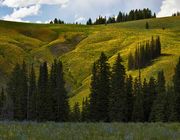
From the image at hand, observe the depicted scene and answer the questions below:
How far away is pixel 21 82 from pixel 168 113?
3676 centimetres

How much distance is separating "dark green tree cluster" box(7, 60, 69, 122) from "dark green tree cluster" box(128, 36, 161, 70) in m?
82.6

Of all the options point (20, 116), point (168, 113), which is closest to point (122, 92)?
point (168, 113)

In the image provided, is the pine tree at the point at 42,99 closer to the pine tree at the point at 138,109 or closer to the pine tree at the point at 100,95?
the pine tree at the point at 100,95

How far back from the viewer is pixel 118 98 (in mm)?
68250

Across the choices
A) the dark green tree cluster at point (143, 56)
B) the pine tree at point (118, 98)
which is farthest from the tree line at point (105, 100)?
the dark green tree cluster at point (143, 56)

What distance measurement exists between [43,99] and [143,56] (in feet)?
336

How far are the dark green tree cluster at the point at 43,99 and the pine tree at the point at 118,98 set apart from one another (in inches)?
394

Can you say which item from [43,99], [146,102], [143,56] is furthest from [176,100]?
[143,56]

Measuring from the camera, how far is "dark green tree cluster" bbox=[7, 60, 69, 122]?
73.6 m

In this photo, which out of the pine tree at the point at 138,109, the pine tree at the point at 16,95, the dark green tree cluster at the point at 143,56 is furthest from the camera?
the dark green tree cluster at the point at 143,56

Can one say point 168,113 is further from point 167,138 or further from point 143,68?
point 143,68

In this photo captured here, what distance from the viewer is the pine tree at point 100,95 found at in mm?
65438

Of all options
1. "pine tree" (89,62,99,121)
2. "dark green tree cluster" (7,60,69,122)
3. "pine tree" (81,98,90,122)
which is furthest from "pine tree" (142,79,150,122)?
"dark green tree cluster" (7,60,69,122)

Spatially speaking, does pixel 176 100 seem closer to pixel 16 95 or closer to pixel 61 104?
pixel 61 104
